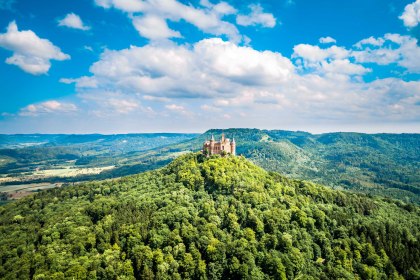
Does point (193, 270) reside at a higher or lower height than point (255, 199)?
lower

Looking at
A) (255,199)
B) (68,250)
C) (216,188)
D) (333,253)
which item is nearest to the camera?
(68,250)

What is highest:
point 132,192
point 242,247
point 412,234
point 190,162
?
point 190,162

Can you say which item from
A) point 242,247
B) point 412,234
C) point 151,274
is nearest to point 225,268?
point 242,247

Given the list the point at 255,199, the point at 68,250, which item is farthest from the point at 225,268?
the point at 68,250

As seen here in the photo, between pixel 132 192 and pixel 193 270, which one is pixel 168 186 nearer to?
pixel 132 192

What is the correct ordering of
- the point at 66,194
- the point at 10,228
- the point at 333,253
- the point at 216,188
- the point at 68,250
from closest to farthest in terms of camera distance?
the point at 68,250 < the point at 333,253 < the point at 10,228 < the point at 216,188 < the point at 66,194

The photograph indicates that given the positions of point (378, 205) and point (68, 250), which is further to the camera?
point (378, 205)
